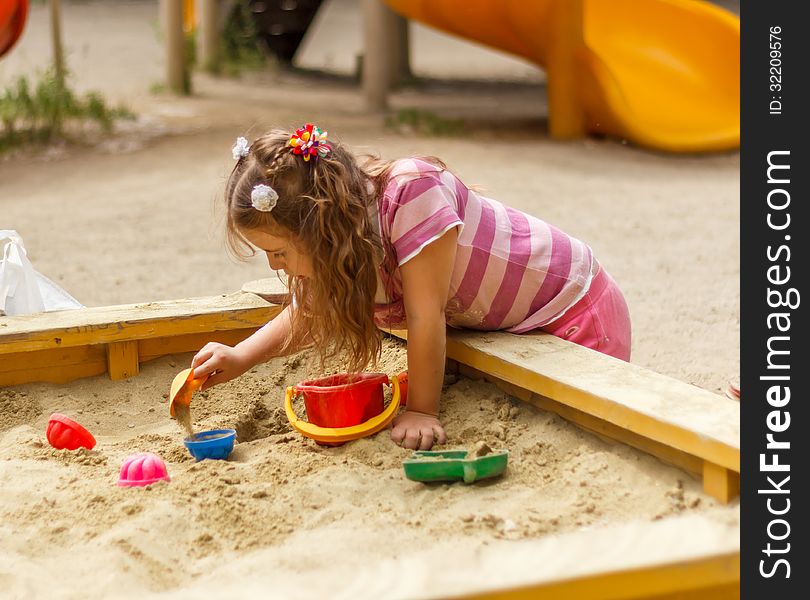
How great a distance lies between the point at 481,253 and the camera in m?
1.95

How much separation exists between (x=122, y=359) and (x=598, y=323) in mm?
942

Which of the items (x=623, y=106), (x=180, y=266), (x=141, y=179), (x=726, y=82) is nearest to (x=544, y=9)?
(x=623, y=106)

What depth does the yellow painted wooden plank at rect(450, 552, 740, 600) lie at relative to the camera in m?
1.17

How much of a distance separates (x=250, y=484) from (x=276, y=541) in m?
0.21

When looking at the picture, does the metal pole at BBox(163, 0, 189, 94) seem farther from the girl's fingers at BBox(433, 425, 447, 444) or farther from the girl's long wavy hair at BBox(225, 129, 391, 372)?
the girl's fingers at BBox(433, 425, 447, 444)

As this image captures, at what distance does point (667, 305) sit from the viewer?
3295 millimetres

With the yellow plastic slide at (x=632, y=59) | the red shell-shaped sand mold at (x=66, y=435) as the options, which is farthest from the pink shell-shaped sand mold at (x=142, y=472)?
the yellow plastic slide at (x=632, y=59)

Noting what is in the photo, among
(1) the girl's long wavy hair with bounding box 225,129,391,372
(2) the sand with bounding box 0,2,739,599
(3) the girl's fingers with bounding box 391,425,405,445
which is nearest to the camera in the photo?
(2) the sand with bounding box 0,2,739,599

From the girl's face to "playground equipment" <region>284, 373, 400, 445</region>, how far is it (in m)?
0.23

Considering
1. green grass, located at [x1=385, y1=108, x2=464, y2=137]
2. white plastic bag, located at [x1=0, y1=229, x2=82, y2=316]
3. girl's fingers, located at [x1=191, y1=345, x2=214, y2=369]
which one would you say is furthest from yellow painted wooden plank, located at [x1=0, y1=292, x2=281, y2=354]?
green grass, located at [x1=385, y1=108, x2=464, y2=137]

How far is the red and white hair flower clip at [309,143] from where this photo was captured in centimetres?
178

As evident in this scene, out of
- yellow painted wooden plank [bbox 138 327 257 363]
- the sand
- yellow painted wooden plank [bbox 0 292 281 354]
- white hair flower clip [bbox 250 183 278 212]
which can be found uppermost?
white hair flower clip [bbox 250 183 278 212]

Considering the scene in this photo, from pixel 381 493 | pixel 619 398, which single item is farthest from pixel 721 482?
pixel 381 493

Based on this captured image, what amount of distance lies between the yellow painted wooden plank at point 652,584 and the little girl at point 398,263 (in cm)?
66
